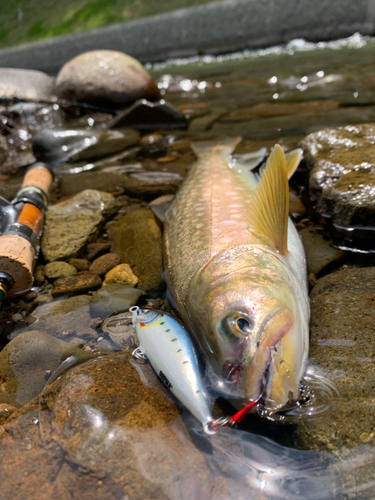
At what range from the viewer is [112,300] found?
299 centimetres

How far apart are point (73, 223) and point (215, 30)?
18.8 meters

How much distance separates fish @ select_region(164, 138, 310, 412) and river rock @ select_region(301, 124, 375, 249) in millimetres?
590

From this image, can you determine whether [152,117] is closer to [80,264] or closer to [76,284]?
[80,264]

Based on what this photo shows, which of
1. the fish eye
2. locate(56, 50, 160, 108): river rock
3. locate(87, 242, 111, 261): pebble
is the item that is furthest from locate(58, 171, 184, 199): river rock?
locate(56, 50, 160, 108): river rock

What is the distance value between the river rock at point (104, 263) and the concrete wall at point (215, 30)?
17142mm

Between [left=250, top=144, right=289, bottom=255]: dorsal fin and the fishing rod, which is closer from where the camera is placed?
[left=250, top=144, right=289, bottom=255]: dorsal fin

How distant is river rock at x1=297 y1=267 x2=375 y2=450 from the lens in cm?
187

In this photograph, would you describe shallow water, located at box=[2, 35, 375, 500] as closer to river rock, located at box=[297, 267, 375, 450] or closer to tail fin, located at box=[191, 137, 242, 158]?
river rock, located at box=[297, 267, 375, 450]

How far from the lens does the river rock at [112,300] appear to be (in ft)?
9.57

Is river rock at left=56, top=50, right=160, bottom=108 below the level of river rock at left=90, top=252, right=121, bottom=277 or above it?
above

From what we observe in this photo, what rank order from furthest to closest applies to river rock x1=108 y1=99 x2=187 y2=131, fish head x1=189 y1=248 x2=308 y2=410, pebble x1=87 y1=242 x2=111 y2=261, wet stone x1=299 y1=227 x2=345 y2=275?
river rock x1=108 y1=99 x2=187 y2=131 → pebble x1=87 y1=242 x2=111 y2=261 → wet stone x1=299 y1=227 x2=345 y2=275 → fish head x1=189 y1=248 x2=308 y2=410

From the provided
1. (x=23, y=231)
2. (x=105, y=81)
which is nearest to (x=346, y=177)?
(x=23, y=231)

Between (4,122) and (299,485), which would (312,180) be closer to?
(299,485)

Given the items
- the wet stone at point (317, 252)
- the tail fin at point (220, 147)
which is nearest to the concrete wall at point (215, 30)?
the tail fin at point (220, 147)
